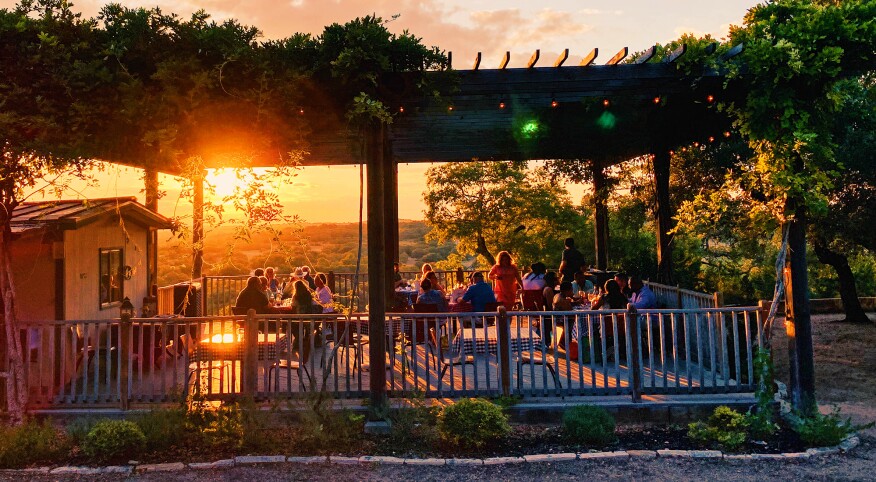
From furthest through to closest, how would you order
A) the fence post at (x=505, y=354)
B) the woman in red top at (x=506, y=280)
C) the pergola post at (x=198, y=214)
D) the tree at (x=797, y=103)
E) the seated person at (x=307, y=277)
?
the seated person at (x=307, y=277) < the woman in red top at (x=506, y=280) < the pergola post at (x=198, y=214) < the fence post at (x=505, y=354) < the tree at (x=797, y=103)

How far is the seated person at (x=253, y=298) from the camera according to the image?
9234 millimetres

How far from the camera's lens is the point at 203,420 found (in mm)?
6504

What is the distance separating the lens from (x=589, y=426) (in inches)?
246

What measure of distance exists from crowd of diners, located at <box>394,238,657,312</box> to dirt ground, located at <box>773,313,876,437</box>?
2.74 meters

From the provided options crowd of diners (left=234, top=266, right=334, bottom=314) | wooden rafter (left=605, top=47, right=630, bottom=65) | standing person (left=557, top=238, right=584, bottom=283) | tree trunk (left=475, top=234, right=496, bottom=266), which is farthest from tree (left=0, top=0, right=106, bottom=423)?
tree trunk (left=475, top=234, right=496, bottom=266)

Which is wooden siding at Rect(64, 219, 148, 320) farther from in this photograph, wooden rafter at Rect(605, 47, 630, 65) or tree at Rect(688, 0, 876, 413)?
tree at Rect(688, 0, 876, 413)

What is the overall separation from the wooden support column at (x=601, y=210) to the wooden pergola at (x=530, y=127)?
0.03 metres

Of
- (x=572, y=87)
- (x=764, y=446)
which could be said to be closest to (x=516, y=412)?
(x=764, y=446)

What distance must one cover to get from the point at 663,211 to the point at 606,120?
71.6 inches

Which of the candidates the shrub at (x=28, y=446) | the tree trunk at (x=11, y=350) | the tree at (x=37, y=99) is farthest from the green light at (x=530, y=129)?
the shrub at (x=28, y=446)

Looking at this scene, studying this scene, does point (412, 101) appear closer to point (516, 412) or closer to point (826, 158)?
point (516, 412)

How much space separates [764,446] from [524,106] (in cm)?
507

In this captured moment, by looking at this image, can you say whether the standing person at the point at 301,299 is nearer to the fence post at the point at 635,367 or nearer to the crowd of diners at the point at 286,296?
the crowd of diners at the point at 286,296

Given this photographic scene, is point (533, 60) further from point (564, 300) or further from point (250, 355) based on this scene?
point (250, 355)
